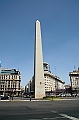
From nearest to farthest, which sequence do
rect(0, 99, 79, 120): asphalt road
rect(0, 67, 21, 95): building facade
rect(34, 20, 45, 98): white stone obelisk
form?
rect(0, 99, 79, 120): asphalt road → rect(34, 20, 45, 98): white stone obelisk → rect(0, 67, 21, 95): building facade

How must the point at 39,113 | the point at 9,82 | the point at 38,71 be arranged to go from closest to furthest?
the point at 39,113, the point at 38,71, the point at 9,82

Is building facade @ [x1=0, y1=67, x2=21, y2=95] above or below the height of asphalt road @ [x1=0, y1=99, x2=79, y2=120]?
above

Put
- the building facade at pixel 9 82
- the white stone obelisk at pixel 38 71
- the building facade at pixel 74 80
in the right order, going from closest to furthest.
Result: the white stone obelisk at pixel 38 71 < the building facade at pixel 9 82 < the building facade at pixel 74 80

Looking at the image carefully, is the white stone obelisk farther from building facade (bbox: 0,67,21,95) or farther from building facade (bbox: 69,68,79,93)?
building facade (bbox: 69,68,79,93)

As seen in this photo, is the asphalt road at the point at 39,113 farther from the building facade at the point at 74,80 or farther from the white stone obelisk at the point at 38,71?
the building facade at the point at 74,80

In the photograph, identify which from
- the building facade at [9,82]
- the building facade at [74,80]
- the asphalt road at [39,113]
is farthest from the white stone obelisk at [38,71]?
the building facade at [74,80]

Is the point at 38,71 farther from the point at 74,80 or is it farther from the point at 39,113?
the point at 74,80

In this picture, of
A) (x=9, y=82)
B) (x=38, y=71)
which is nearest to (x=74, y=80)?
(x=9, y=82)

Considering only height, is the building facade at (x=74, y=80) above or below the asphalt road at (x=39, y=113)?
above

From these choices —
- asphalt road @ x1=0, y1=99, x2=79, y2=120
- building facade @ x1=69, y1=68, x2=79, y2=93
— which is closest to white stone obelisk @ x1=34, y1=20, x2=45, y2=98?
asphalt road @ x1=0, y1=99, x2=79, y2=120

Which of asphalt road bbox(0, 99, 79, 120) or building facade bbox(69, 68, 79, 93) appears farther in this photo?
building facade bbox(69, 68, 79, 93)

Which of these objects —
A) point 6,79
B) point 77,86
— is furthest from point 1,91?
point 77,86

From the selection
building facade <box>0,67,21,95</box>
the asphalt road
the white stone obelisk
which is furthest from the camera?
building facade <box>0,67,21,95</box>

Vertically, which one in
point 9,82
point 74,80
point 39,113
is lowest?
point 39,113
